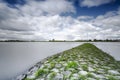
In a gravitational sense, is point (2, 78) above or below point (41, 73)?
below

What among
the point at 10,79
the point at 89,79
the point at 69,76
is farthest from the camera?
the point at 10,79

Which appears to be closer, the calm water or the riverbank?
the riverbank

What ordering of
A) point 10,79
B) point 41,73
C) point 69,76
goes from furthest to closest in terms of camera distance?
point 10,79 → point 41,73 → point 69,76

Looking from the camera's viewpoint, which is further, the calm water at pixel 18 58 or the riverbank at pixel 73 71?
the calm water at pixel 18 58

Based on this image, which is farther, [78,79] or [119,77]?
[119,77]

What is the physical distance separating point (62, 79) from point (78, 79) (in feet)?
1.73

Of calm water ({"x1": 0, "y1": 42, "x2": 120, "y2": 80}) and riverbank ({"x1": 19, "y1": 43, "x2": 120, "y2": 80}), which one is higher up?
riverbank ({"x1": 19, "y1": 43, "x2": 120, "y2": 80})

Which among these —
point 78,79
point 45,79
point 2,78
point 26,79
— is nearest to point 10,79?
point 2,78

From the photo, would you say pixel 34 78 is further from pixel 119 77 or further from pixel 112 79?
pixel 119 77

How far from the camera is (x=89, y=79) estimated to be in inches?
156

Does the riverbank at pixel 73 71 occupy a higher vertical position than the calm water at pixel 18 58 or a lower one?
higher

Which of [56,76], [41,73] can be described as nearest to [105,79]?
[56,76]

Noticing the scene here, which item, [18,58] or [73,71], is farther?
[18,58]

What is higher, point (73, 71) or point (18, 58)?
point (73, 71)
